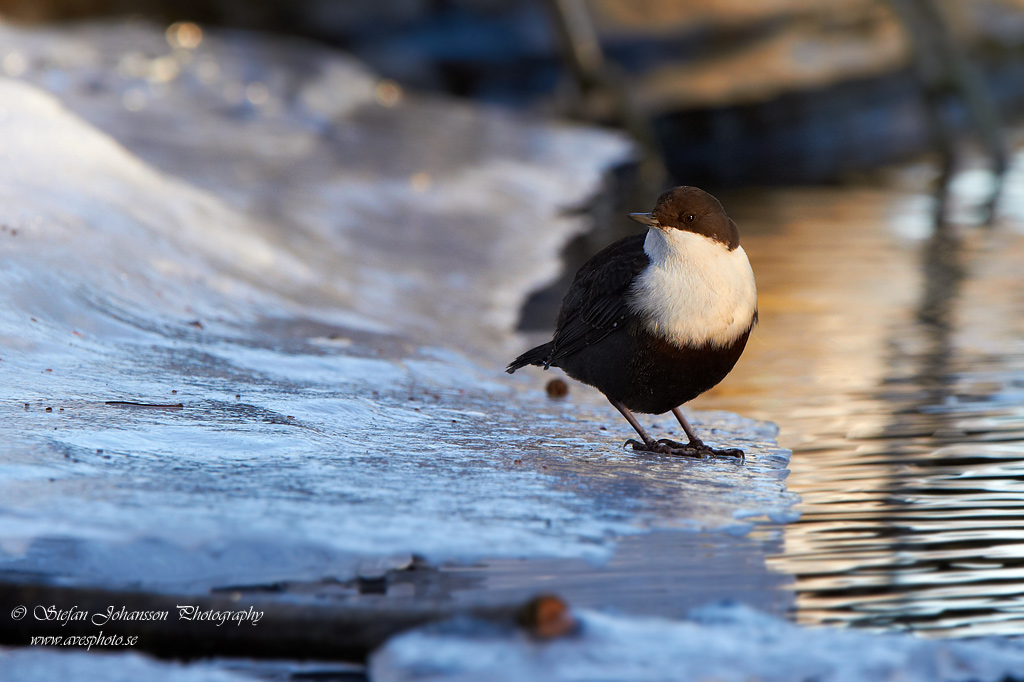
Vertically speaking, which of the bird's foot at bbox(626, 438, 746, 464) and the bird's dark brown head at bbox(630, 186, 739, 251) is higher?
the bird's dark brown head at bbox(630, 186, 739, 251)

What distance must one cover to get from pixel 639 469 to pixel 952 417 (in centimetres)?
136

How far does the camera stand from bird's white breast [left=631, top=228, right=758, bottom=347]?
3.45 metres

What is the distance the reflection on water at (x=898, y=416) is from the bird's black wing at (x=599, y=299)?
712 millimetres

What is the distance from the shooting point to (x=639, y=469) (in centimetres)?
339

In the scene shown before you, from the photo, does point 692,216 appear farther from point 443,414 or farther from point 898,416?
point 898,416

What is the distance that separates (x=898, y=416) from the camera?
415 centimetres

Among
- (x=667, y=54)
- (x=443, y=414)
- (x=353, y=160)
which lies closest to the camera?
(x=443, y=414)

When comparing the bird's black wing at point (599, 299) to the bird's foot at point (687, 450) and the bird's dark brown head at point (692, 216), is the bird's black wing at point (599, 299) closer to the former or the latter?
the bird's dark brown head at point (692, 216)

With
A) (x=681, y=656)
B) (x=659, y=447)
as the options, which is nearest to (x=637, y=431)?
(x=659, y=447)

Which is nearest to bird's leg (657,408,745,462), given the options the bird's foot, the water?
the bird's foot

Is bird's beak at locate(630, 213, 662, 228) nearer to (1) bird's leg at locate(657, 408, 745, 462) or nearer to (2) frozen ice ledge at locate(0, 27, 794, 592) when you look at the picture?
(1) bird's leg at locate(657, 408, 745, 462)

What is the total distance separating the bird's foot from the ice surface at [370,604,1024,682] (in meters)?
1.31

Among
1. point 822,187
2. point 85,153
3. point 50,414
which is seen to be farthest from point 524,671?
point 822,187

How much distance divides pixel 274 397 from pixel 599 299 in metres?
1.07
